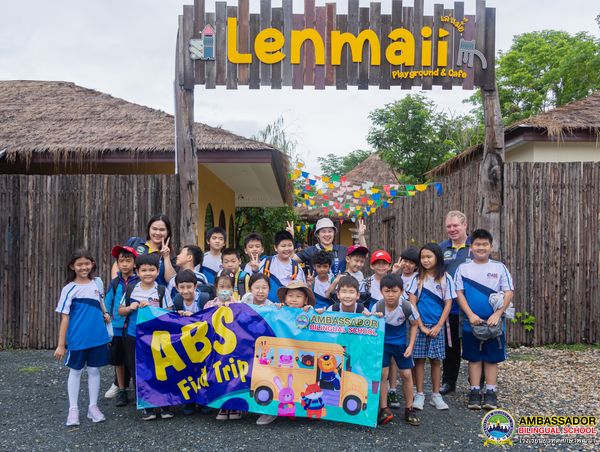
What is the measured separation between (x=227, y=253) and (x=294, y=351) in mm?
1232

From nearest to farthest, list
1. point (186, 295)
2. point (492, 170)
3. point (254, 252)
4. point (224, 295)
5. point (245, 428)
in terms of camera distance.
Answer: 1. point (245, 428)
2. point (186, 295)
3. point (224, 295)
4. point (254, 252)
5. point (492, 170)

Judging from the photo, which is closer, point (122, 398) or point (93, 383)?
point (93, 383)

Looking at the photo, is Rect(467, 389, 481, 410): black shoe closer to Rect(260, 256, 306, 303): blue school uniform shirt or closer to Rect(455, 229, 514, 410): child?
Rect(455, 229, 514, 410): child

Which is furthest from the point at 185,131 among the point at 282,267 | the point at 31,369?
the point at 31,369

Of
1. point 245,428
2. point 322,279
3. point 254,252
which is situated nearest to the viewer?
point 245,428

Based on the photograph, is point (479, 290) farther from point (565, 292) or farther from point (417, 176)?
point (417, 176)

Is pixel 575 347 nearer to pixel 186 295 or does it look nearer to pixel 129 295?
pixel 186 295

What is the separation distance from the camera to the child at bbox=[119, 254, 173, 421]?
434cm

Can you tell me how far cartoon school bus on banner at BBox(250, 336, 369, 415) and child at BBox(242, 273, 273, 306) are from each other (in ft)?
1.10

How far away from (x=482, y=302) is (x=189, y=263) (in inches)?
105

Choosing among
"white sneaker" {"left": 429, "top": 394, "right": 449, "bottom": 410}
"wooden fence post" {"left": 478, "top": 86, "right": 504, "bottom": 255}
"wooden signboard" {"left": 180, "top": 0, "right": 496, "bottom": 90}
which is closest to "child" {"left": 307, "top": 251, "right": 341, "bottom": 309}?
"white sneaker" {"left": 429, "top": 394, "right": 449, "bottom": 410}

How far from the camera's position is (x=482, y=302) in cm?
447

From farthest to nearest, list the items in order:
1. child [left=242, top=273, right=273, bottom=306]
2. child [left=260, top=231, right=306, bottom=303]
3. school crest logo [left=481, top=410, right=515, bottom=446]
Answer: child [left=260, top=231, right=306, bottom=303]
child [left=242, top=273, right=273, bottom=306]
school crest logo [left=481, top=410, right=515, bottom=446]

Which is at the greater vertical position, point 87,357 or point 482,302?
point 482,302
